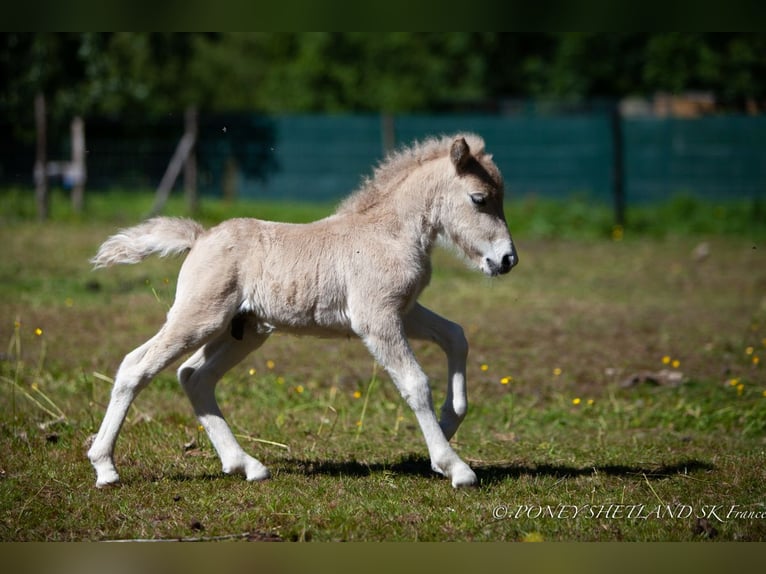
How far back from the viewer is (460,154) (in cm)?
636

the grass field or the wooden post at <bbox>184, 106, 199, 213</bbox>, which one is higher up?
the wooden post at <bbox>184, 106, 199, 213</bbox>

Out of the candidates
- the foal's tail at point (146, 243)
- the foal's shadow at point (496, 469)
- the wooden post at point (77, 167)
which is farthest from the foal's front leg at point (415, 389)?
the wooden post at point (77, 167)

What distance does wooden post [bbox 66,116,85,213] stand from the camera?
2166cm

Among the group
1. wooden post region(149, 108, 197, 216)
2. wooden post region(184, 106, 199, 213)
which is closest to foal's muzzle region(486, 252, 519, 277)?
wooden post region(184, 106, 199, 213)

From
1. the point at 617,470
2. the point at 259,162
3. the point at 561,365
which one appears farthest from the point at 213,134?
the point at 617,470

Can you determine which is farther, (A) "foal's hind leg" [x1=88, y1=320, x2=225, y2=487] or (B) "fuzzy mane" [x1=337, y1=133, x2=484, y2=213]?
(B) "fuzzy mane" [x1=337, y1=133, x2=484, y2=213]

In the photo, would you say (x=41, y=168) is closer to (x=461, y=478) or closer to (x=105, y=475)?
(x=105, y=475)

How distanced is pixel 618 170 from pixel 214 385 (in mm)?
16069

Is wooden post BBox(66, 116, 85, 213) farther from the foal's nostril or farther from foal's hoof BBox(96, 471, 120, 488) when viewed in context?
the foal's nostril

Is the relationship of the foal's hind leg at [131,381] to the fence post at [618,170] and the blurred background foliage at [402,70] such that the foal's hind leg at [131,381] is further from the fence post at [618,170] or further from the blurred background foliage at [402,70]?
the blurred background foliage at [402,70]

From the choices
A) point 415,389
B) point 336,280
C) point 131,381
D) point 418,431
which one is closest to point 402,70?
point 418,431

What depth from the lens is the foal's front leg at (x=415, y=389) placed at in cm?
609

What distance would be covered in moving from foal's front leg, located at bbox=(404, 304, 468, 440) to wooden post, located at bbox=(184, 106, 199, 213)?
46.6 feet

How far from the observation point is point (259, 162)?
2245 cm
